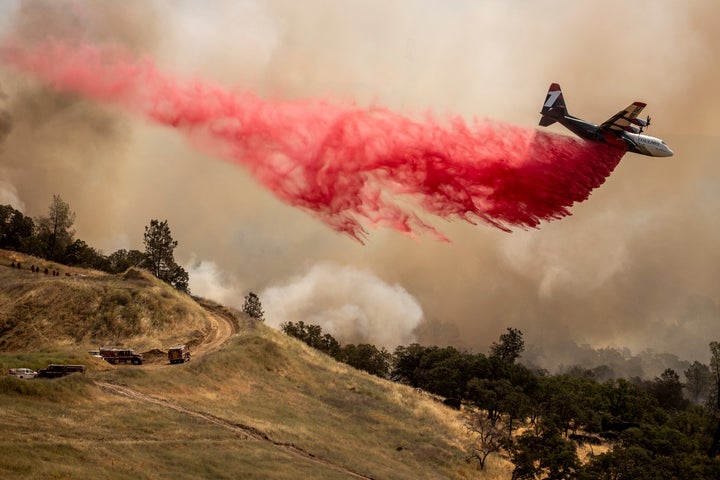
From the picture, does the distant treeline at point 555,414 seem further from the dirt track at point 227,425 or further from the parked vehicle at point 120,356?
the parked vehicle at point 120,356

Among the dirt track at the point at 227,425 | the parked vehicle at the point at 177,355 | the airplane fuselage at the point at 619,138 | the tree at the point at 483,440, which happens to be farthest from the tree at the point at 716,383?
the parked vehicle at the point at 177,355

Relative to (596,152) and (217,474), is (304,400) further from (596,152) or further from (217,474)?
(596,152)

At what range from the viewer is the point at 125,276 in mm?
100500

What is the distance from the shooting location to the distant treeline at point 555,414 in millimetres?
65875

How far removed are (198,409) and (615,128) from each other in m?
55.3

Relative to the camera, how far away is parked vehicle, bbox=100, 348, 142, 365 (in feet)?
240

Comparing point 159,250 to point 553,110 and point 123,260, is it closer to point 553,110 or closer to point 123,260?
point 123,260

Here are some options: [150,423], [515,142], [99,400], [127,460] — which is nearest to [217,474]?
[127,460]

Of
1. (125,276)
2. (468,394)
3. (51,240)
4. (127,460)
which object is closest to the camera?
(127,460)

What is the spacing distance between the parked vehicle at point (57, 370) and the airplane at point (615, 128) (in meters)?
58.1

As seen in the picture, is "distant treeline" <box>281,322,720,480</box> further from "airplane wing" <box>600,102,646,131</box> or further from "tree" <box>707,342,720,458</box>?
"airplane wing" <box>600,102,646,131</box>

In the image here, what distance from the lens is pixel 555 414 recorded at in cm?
9931

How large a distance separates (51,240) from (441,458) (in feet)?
330

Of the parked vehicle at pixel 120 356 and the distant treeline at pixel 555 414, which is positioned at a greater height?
the distant treeline at pixel 555 414
